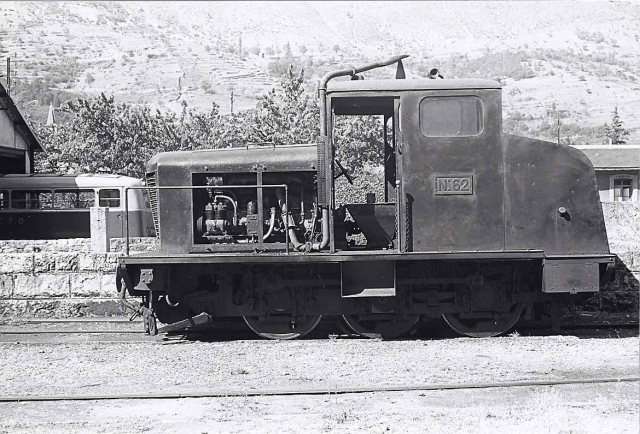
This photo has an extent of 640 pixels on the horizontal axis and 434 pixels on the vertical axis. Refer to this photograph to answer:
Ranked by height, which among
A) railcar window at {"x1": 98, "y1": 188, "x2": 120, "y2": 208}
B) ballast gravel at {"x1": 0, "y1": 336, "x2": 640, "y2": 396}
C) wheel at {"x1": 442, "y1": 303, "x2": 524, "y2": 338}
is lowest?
ballast gravel at {"x1": 0, "y1": 336, "x2": 640, "y2": 396}

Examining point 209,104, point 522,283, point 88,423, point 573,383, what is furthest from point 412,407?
point 209,104

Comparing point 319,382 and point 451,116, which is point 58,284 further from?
point 451,116

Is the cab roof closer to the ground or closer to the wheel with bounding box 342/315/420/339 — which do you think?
the wheel with bounding box 342/315/420/339

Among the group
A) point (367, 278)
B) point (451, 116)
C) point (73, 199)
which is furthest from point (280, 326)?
point (73, 199)

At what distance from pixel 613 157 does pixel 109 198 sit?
24.0 m

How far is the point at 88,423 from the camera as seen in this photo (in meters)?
6.02

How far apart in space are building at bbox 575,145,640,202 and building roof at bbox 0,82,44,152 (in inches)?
954

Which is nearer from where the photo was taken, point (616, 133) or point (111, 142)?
point (111, 142)

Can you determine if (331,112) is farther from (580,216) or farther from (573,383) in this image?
(573,383)

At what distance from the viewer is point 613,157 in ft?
113

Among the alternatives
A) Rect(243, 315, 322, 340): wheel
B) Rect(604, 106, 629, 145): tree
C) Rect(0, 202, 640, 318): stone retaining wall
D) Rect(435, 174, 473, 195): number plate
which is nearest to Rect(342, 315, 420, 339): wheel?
Rect(243, 315, 322, 340): wheel

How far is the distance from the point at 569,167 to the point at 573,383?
316 cm

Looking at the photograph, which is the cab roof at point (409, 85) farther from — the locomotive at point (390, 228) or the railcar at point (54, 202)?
the railcar at point (54, 202)

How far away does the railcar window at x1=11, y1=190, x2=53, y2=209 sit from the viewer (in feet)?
72.8
